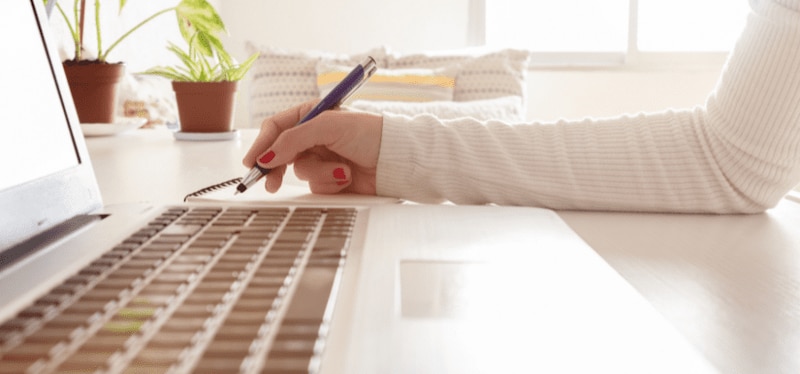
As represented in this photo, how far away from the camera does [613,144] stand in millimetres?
713

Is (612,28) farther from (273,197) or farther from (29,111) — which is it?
(29,111)

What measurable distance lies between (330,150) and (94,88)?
32.2 inches

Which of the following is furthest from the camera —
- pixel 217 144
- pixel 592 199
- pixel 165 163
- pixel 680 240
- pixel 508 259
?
pixel 217 144

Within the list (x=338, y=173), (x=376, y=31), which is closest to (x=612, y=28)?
(x=376, y=31)

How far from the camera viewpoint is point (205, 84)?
1.32m

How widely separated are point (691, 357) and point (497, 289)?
0.35 feet

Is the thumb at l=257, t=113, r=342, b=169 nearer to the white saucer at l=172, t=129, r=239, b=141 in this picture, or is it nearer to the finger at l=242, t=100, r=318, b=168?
the finger at l=242, t=100, r=318, b=168

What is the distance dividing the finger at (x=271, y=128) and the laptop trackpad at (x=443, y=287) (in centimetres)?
36

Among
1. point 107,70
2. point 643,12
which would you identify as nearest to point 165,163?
point 107,70

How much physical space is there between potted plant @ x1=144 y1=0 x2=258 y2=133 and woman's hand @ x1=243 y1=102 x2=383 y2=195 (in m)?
0.64

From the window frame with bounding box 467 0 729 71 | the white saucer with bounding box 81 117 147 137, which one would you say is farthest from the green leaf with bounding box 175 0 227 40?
the window frame with bounding box 467 0 729 71

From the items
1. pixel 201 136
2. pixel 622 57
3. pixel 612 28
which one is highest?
→ pixel 201 136

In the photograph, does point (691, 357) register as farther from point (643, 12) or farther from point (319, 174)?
point (643, 12)

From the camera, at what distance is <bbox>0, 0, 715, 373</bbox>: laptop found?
249 millimetres
